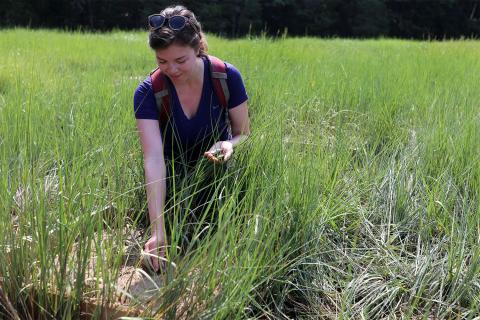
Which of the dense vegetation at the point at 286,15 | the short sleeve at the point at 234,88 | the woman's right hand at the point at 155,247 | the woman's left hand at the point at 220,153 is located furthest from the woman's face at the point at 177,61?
the dense vegetation at the point at 286,15

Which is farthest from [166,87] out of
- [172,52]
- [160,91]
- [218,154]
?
[218,154]

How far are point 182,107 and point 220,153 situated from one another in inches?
9.9

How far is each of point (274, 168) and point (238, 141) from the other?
184mm

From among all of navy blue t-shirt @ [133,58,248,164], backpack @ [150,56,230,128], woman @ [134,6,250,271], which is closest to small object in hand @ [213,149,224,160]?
woman @ [134,6,250,271]

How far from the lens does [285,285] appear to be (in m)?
1.29

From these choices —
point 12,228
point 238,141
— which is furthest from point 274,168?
point 12,228

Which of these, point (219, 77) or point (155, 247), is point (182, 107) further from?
point (155, 247)

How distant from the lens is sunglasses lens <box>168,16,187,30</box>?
4.86ft

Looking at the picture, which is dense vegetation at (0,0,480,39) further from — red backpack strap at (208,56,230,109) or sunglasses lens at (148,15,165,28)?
sunglasses lens at (148,15,165,28)

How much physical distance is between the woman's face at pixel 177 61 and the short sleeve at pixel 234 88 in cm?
16

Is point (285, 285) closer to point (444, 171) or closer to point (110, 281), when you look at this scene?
point (110, 281)

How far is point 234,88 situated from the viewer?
168cm

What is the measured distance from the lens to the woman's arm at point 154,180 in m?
1.26

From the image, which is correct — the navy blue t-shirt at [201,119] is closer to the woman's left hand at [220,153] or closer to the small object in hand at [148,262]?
the woman's left hand at [220,153]
